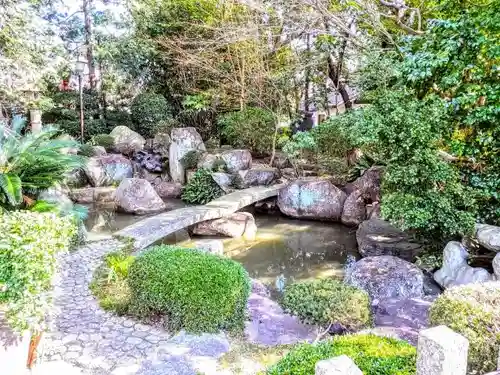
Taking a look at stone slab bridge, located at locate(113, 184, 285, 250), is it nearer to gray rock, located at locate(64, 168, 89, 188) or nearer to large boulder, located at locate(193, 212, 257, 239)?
large boulder, located at locate(193, 212, 257, 239)

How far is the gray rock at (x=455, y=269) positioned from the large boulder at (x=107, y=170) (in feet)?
31.5

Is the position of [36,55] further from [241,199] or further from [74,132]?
[241,199]

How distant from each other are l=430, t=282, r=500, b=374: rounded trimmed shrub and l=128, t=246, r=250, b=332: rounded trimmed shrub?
2.12 metres

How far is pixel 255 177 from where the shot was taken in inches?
481

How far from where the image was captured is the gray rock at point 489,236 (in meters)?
6.40

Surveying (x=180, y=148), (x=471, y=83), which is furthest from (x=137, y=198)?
(x=471, y=83)

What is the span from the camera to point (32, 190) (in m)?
6.50

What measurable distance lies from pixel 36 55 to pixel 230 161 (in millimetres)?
5835

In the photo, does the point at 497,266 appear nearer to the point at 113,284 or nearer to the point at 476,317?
the point at 476,317

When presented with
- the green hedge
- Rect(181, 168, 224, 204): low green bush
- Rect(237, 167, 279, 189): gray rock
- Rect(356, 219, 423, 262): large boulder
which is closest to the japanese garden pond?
Rect(356, 219, 423, 262): large boulder

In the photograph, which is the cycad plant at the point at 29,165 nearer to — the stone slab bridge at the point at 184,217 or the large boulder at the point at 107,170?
the stone slab bridge at the point at 184,217

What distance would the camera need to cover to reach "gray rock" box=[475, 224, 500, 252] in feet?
21.0

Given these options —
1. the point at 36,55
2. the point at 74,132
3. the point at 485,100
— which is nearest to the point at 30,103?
the point at 36,55

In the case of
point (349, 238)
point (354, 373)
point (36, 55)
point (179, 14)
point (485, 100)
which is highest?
point (179, 14)
